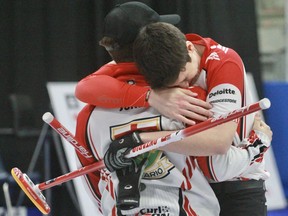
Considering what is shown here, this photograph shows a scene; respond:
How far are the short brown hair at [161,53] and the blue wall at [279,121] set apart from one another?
3068 millimetres

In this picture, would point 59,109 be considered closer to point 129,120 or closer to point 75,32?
point 75,32

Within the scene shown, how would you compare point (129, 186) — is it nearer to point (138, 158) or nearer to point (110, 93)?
point (138, 158)

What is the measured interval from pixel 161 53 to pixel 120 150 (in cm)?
24

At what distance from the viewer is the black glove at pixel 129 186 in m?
1.42

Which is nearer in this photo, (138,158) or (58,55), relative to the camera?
(138,158)

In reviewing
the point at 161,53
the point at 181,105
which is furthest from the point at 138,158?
the point at 161,53

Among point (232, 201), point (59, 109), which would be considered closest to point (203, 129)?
point (232, 201)

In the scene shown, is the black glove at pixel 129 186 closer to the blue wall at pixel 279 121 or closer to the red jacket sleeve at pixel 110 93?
the red jacket sleeve at pixel 110 93

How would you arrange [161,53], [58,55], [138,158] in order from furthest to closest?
1. [58,55]
2. [138,158]
3. [161,53]

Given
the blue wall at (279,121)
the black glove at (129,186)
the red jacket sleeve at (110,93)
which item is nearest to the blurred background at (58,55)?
the blue wall at (279,121)

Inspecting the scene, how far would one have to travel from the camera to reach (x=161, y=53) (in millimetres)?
1355

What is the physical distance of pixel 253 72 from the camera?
4.47 m

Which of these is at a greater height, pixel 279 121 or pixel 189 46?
pixel 189 46

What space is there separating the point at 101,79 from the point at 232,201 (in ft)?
1.42
